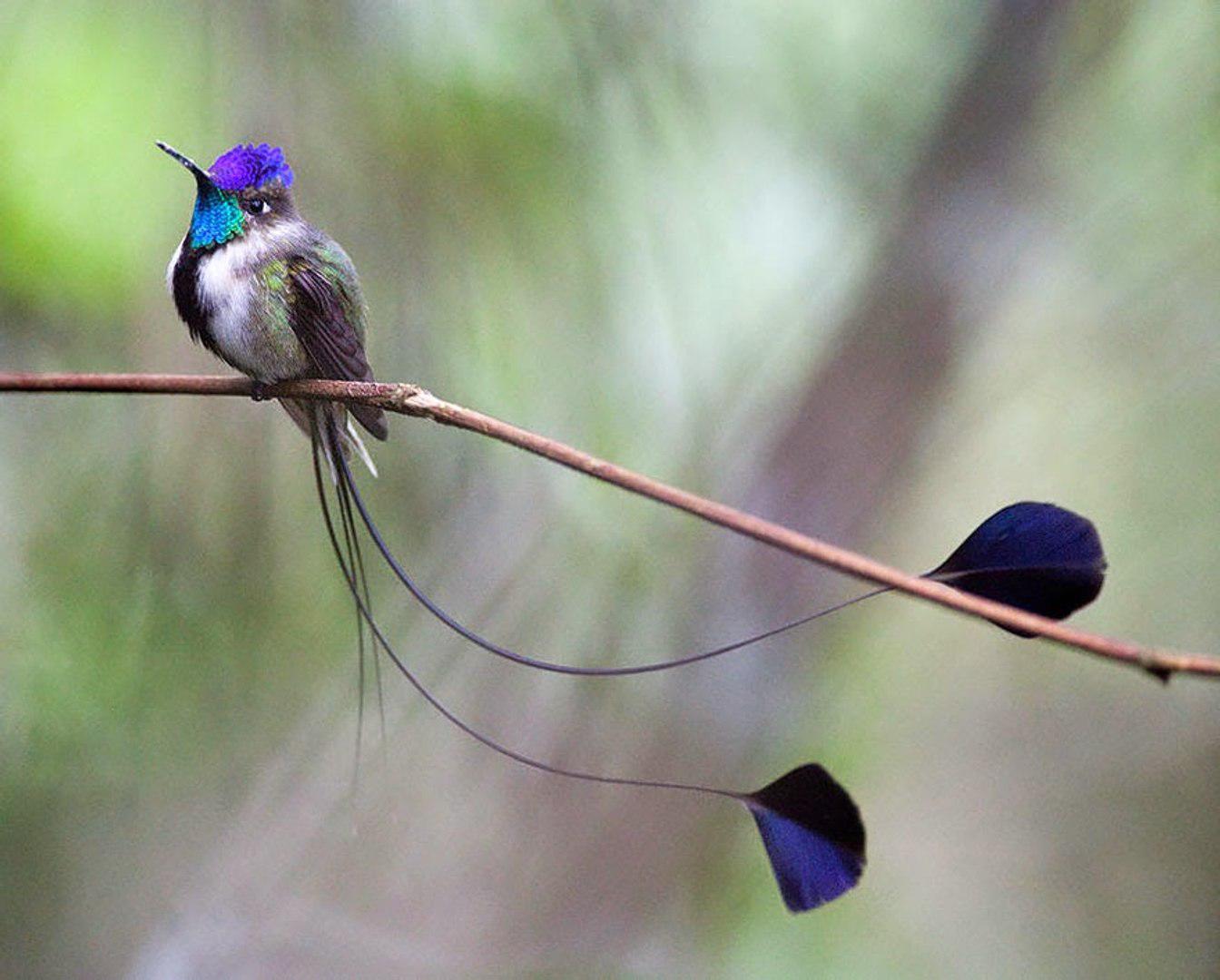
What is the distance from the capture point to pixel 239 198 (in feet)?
2.68

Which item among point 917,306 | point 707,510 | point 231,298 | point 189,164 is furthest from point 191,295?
point 917,306

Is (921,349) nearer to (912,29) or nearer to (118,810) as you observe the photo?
(912,29)

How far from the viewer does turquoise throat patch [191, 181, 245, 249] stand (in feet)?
2.68

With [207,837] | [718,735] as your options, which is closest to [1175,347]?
[718,735]

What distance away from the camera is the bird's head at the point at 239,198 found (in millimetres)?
816

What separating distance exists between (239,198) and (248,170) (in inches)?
0.7

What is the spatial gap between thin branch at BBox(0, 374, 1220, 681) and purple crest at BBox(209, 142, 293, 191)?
0.50ft

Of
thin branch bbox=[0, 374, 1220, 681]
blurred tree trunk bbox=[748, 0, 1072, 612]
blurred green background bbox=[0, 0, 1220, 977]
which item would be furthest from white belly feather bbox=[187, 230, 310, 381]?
blurred tree trunk bbox=[748, 0, 1072, 612]

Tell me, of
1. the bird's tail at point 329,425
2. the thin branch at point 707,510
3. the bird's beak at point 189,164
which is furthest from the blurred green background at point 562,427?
the thin branch at point 707,510

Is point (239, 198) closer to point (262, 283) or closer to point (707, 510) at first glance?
point (262, 283)

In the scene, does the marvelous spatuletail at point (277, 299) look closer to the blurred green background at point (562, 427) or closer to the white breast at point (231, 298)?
the white breast at point (231, 298)

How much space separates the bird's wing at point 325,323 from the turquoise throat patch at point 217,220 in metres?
0.04

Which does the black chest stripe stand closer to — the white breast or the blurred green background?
the white breast

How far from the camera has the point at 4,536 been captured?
1592 mm
